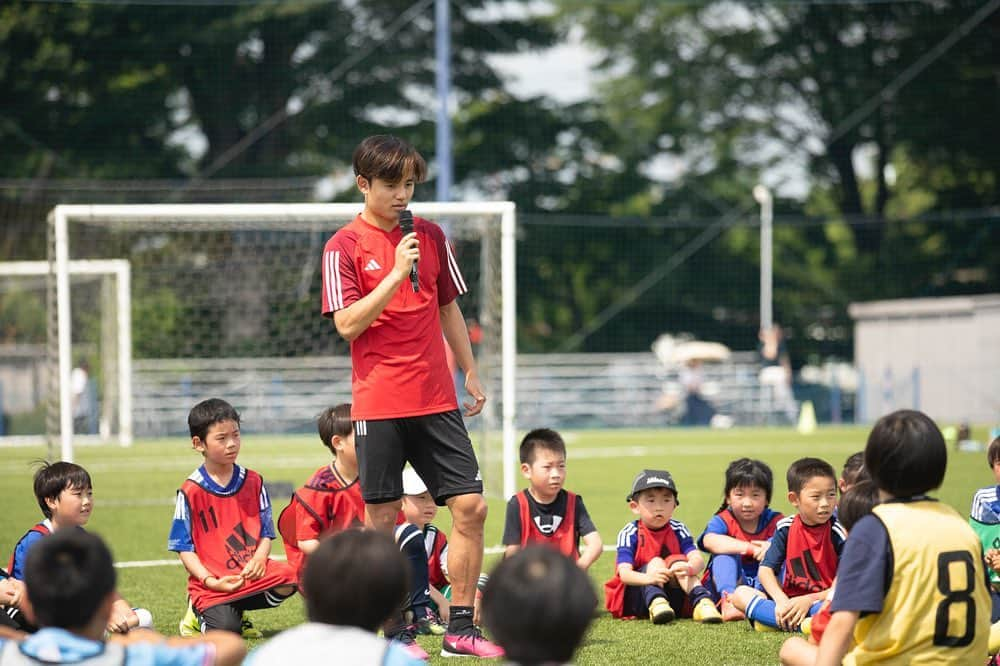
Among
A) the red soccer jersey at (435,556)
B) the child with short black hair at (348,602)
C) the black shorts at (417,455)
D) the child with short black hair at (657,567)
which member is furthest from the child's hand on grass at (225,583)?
the child with short black hair at (348,602)

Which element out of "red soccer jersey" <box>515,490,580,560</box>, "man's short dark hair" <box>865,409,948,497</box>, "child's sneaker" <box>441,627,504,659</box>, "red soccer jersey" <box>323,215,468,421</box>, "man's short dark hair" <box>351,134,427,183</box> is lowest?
"child's sneaker" <box>441,627,504,659</box>

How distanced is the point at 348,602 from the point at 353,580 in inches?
2.1

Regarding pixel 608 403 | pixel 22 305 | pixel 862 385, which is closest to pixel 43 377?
pixel 22 305

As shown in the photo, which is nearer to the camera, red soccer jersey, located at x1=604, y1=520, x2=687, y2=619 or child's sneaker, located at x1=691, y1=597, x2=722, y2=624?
child's sneaker, located at x1=691, y1=597, x2=722, y2=624

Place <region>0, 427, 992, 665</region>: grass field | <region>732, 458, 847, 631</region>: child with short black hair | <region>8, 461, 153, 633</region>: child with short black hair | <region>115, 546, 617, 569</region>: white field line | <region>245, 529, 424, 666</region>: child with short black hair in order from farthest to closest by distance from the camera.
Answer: <region>115, 546, 617, 569</region>: white field line → <region>732, 458, 847, 631</region>: child with short black hair → <region>0, 427, 992, 665</region>: grass field → <region>8, 461, 153, 633</region>: child with short black hair → <region>245, 529, 424, 666</region>: child with short black hair

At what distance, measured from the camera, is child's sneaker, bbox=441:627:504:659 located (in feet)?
16.8

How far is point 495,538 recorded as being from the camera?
932 centimetres

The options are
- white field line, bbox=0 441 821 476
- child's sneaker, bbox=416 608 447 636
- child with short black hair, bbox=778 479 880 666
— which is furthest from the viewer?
white field line, bbox=0 441 821 476

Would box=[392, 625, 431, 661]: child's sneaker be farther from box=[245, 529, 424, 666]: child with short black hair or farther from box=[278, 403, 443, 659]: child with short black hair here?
box=[245, 529, 424, 666]: child with short black hair

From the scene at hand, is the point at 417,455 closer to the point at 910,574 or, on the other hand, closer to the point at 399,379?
the point at 399,379

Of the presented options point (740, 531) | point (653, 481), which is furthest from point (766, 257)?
point (653, 481)

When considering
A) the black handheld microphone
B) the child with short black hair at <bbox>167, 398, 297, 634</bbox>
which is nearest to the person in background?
the child with short black hair at <bbox>167, 398, 297, 634</bbox>

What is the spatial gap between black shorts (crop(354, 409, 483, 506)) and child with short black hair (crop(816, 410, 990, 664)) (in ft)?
Answer: 6.66

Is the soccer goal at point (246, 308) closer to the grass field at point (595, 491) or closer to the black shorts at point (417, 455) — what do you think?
the grass field at point (595, 491)
